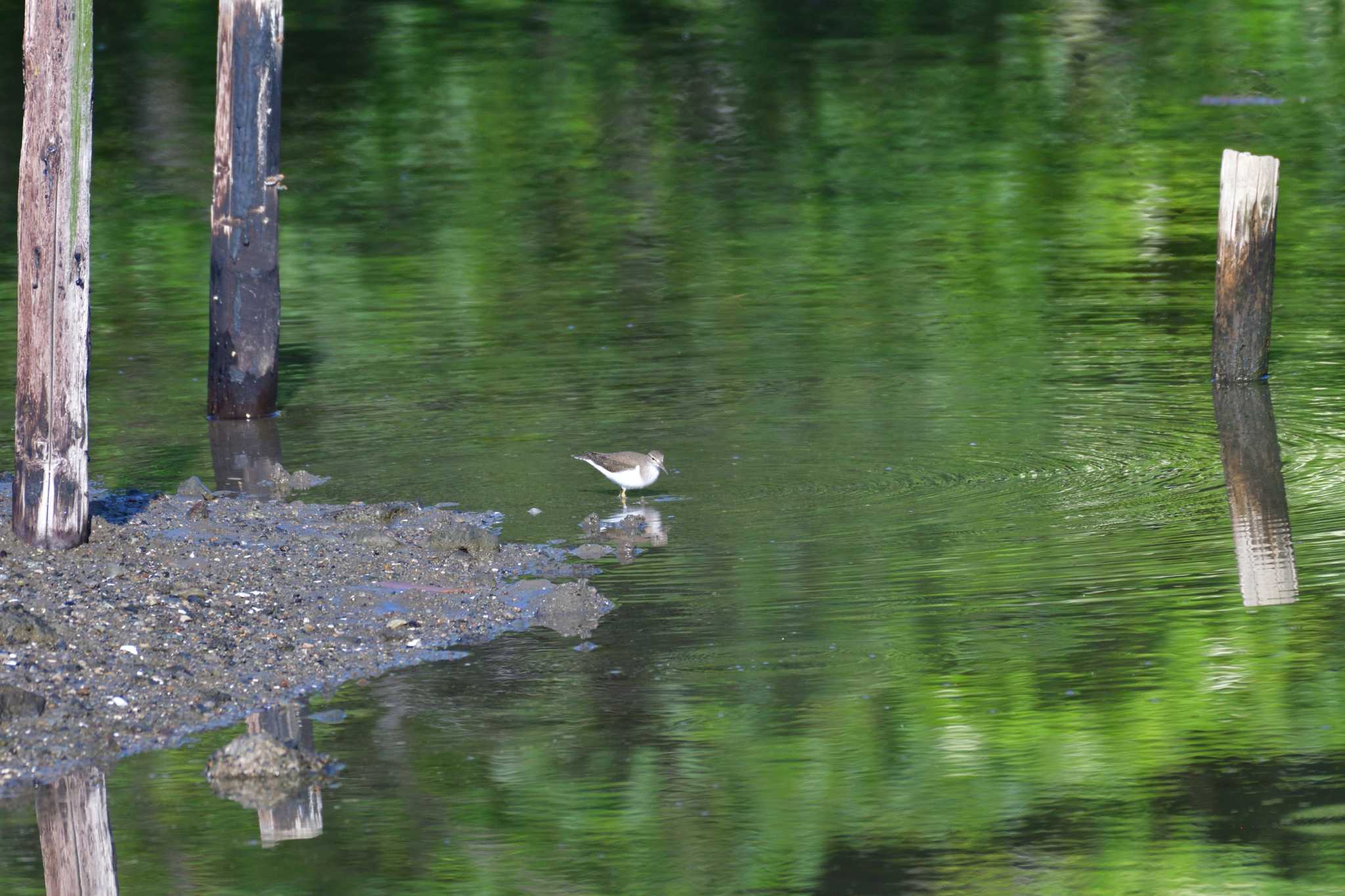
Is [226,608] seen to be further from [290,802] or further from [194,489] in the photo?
[194,489]

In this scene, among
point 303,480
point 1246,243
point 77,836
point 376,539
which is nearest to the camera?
point 77,836

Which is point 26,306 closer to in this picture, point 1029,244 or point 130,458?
point 130,458

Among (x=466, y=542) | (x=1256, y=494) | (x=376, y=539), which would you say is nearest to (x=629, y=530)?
(x=466, y=542)

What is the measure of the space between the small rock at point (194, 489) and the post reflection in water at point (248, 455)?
16.3 inches

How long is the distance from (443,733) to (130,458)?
21.3 feet

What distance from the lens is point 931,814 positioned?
362 inches

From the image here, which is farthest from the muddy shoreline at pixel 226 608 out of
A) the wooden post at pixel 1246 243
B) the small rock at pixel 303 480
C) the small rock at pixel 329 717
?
the wooden post at pixel 1246 243

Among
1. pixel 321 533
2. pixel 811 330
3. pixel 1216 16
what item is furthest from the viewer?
pixel 1216 16

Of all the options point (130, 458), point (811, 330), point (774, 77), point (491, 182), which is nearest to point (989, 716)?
point (130, 458)

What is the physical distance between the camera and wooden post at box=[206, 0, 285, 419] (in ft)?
51.3

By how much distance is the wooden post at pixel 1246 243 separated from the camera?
17109 millimetres

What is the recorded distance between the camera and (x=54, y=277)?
11844 millimetres

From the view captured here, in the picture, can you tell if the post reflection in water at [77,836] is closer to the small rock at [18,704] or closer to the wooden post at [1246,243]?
the small rock at [18,704]

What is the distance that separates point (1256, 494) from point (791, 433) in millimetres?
3311
